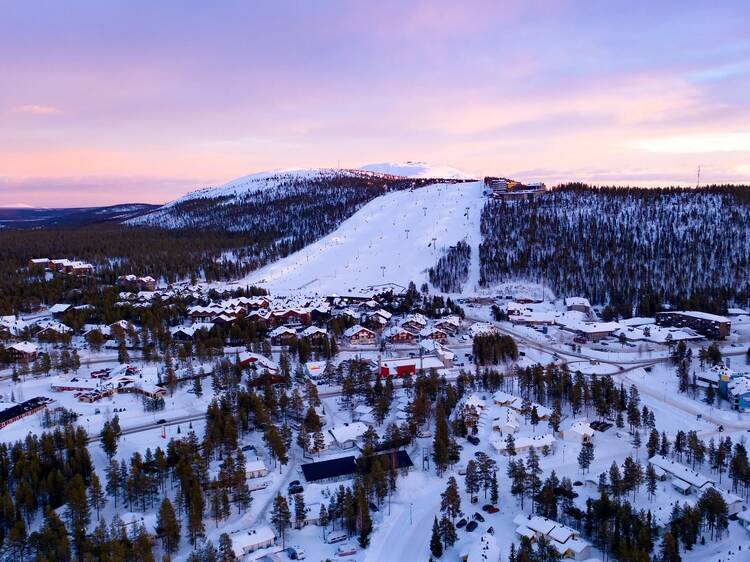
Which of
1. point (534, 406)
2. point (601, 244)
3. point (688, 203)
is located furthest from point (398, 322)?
point (688, 203)

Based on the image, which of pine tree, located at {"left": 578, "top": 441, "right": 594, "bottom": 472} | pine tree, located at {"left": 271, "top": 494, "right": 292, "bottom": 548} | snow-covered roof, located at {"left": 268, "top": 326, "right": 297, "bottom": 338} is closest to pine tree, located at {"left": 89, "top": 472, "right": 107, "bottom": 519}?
pine tree, located at {"left": 271, "top": 494, "right": 292, "bottom": 548}

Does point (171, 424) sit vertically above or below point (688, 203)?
below

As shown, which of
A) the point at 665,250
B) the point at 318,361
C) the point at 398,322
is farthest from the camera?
the point at 665,250

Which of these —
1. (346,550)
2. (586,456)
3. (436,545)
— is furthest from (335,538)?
(586,456)

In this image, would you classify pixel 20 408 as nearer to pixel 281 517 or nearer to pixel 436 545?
pixel 281 517

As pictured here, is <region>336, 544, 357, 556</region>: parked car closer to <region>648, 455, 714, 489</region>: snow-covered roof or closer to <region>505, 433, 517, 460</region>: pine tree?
<region>505, 433, 517, 460</region>: pine tree

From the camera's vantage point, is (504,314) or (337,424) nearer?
(337,424)

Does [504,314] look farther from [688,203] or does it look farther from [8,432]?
[688,203]

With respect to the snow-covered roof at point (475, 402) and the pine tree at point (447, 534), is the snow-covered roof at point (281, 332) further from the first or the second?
the pine tree at point (447, 534)
